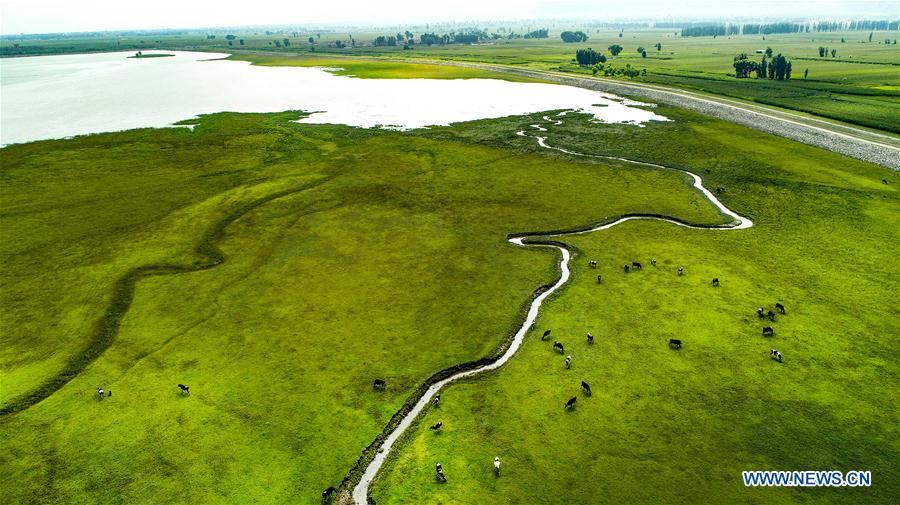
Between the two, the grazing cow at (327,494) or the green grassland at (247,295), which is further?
the green grassland at (247,295)

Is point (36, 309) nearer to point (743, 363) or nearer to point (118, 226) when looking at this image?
point (118, 226)

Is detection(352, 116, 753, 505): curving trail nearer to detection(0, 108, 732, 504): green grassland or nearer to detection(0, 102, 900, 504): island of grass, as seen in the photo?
detection(0, 102, 900, 504): island of grass

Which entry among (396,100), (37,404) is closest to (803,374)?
(37,404)

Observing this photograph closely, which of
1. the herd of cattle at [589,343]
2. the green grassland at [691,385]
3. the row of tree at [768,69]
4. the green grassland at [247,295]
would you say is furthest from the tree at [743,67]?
the herd of cattle at [589,343]

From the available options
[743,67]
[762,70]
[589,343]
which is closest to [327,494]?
[589,343]

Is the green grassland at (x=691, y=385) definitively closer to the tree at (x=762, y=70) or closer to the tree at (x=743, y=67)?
the tree at (x=743, y=67)

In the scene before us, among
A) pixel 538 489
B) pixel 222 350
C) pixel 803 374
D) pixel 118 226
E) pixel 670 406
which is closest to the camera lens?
pixel 538 489
